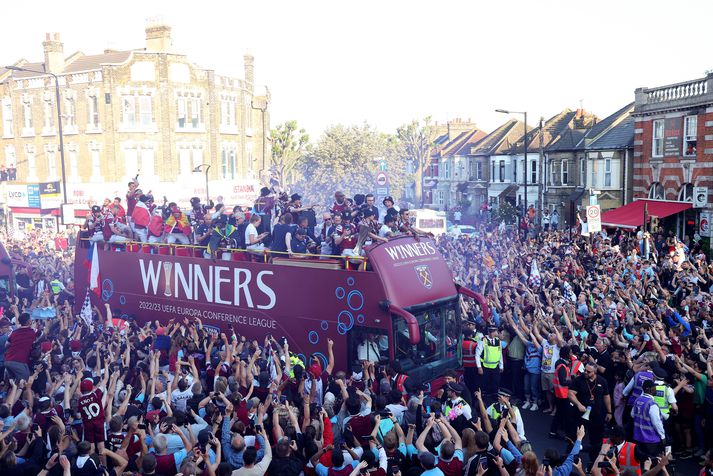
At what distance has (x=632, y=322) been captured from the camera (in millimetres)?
13094

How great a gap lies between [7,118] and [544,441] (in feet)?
154

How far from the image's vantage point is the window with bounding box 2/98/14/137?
4741cm

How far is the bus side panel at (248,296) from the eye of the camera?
12.3 metres

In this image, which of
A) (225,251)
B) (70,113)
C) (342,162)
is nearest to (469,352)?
(225,251)

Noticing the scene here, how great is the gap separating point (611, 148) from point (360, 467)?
35.4m

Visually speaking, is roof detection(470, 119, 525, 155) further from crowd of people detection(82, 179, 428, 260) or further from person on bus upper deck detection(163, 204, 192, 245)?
person on bus upper deck detection(163, 204, 192, 245)

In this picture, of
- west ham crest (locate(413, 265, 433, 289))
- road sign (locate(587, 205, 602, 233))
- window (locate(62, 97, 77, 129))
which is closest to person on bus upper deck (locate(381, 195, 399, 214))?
west ham crest (locate(413, 265, 433, 289))

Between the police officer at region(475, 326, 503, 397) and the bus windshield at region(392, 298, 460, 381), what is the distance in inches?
20.9

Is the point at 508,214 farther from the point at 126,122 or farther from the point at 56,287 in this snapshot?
the point at 56,287

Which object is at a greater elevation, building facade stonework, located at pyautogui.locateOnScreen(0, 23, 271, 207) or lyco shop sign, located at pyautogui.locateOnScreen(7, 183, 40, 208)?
building facade stonework, located at pyautogui.locateOnScreen(0, 23, 271, 207)

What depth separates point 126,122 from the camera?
42.6 metres

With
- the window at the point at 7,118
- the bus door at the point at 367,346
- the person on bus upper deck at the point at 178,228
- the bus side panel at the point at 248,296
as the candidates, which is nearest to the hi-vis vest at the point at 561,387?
the bus door at the point at 367,346

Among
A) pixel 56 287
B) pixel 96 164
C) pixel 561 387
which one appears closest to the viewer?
pixel 561 387

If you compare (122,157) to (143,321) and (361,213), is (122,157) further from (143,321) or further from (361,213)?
(361,213)
